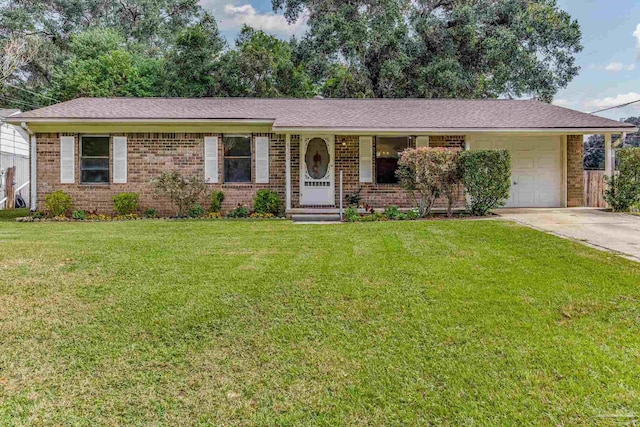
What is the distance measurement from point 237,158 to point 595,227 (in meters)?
8.96

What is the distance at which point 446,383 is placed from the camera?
281 cm

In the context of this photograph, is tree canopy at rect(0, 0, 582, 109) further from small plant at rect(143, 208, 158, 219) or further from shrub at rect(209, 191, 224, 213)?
small plant at rect(143, 208, 158, 219)

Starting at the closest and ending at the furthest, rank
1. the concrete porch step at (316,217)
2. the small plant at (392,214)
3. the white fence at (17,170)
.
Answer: the small plant at (392,214) → the concrete porch step at (316,217) → the white fence at (17,170)

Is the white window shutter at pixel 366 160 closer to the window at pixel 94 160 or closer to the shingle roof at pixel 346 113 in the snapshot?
the shingle roof at pixel 346 113

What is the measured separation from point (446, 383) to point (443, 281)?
219 centimetres

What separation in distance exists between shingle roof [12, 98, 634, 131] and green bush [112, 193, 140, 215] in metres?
2.11

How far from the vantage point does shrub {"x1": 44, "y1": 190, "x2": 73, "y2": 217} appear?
11.6 meters

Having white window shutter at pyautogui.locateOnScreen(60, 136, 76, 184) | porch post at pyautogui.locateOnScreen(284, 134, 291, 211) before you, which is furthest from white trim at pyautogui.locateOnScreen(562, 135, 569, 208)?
white window shutter at pyautogui.locateOnScreen(60, 136, 76, 184)

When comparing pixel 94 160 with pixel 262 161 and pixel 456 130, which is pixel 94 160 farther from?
pixel 456 130

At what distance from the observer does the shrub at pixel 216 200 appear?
1201cm

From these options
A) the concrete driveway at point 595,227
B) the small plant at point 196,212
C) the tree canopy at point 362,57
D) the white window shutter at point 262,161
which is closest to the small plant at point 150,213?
the small plant at point 196,212

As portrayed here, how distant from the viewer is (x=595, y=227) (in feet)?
27.3

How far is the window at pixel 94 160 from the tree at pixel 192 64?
10304mm

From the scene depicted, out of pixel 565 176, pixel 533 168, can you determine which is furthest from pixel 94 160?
pixel 565 176
